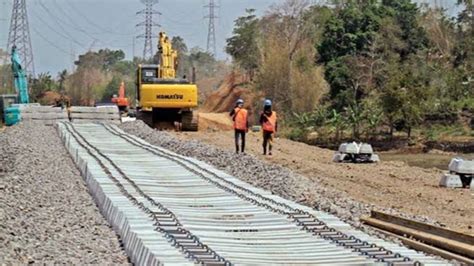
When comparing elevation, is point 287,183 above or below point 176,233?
below

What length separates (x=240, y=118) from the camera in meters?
24.5

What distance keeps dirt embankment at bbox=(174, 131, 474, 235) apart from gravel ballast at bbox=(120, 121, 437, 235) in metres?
0.40

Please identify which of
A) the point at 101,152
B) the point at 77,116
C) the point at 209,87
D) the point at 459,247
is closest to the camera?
the point at 459,247

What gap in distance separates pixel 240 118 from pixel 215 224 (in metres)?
12.8

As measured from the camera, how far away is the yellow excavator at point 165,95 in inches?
1554

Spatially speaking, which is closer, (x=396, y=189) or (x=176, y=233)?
(x=176, y=233)

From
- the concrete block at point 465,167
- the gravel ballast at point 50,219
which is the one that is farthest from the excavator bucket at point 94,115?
the concrete block at point 465,167

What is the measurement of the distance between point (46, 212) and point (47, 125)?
28596 mm

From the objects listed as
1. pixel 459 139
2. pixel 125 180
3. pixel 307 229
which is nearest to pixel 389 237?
pixel 307 229

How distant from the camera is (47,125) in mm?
41500

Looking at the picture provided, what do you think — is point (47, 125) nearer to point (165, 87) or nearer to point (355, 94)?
point (165, 87)

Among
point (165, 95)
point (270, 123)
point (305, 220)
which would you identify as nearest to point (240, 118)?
point (270, 123)

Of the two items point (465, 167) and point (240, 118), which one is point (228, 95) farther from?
point (465, 167)

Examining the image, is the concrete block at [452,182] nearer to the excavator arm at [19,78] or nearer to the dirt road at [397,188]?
the dirt road at [397,188]
